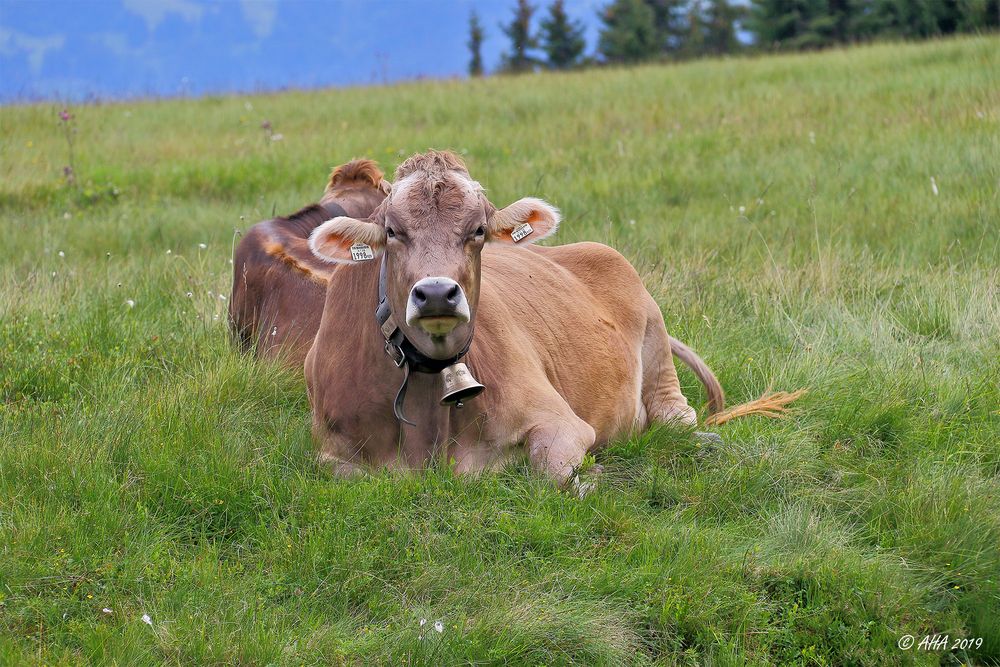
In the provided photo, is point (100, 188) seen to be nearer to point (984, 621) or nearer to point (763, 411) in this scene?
point (763, 411)

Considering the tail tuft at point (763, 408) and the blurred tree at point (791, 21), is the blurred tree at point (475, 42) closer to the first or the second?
the blurred tree at point (791, 21)

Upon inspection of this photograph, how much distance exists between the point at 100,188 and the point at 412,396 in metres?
8.89

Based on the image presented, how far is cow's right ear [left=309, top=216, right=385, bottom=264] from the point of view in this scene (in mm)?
5199

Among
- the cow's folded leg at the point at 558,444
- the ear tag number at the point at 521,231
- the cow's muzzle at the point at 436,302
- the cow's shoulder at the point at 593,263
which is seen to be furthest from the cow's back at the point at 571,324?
the cow's muzzle at the point at 436,302

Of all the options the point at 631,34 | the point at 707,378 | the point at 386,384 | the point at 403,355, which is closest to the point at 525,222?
the point at 403,355

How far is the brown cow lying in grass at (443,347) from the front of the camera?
4.93 metres

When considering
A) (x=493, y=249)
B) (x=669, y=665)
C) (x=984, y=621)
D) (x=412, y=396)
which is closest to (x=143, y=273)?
(x=493, y=249)

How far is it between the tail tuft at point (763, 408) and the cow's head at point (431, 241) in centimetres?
177

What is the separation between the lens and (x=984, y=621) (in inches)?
Answer: 180

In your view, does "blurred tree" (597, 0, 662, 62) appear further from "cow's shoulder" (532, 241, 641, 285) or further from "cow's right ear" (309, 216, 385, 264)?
"cow's right ear" (309, 216, 385, 264)

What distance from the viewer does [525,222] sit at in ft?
17.8

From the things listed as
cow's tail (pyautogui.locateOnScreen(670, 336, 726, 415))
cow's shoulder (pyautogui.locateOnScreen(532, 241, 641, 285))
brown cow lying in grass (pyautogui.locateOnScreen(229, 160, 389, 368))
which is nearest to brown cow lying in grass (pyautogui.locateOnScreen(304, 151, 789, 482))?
cow's tail (pyautogui.locateOnScreen(670, 336, 726, 415))

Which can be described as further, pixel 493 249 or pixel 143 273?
pixel 143 273

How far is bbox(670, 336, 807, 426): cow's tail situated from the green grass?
0.14 metres
